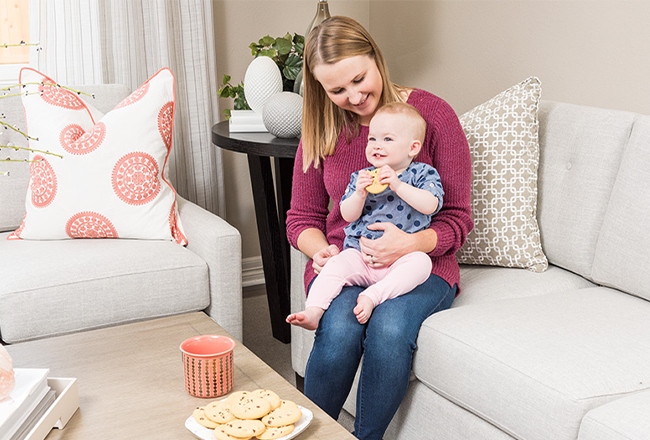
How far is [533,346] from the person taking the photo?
4.29ft

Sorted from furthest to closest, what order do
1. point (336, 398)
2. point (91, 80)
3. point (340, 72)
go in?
point (91, 80) → point (340, 72) → point (336, 398)

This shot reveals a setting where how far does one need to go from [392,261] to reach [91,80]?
1.59 meters

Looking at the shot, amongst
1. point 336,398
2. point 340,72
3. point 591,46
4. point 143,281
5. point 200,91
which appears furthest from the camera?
point 200,91

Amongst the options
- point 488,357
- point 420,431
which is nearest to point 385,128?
point 488,357

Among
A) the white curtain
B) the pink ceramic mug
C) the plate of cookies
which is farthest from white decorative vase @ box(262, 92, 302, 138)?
the plate of cookies

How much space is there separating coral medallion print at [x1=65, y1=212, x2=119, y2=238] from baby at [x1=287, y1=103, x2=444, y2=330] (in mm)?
754

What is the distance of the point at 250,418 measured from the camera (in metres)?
1.01

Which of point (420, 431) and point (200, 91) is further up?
point (200, 91)

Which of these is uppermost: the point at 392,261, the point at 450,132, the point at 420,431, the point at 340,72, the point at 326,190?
the point at 340,72

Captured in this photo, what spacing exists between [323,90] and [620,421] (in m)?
1.05

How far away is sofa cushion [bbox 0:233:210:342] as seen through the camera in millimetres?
1671

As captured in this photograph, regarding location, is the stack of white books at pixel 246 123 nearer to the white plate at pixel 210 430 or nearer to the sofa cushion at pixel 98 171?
the sofa cushion at pixel 98 171

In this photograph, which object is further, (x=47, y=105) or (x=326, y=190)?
(x=47, y=105)

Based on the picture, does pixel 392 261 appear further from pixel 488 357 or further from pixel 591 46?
pixel 591 46
